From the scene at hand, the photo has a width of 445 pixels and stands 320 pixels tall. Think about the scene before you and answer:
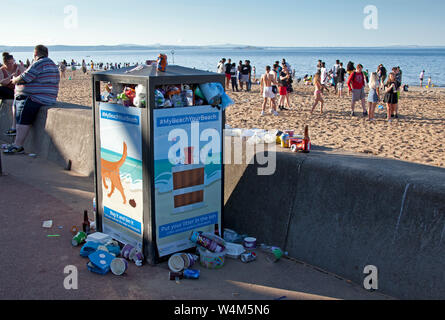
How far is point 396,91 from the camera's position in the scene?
14484 millimetres

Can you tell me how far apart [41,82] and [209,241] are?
5.36 metres

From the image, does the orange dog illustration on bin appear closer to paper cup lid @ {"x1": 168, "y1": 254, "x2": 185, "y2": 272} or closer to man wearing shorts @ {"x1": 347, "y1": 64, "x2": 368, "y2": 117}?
paper cup lid @ {"x1": 168, "y1": 254, "x2": 185, "y2": 272}

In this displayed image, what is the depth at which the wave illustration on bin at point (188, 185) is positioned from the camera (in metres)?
4.30

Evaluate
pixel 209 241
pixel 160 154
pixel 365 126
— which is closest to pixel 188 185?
pixel 160 154

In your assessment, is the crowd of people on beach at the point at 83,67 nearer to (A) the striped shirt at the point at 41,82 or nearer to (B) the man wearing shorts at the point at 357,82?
(B) the man wearing shorts at the point at 357,82

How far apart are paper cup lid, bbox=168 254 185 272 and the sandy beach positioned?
403 cm

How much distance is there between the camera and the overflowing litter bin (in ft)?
13.5


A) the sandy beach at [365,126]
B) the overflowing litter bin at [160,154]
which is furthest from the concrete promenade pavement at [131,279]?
the sandy beach at [365,126]

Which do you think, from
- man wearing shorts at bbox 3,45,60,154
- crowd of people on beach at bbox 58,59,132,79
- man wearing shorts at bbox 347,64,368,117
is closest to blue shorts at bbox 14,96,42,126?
man wearing shorts at bbox 3,45,60,154

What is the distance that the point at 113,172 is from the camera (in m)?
4.58

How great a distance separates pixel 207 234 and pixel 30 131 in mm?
5445

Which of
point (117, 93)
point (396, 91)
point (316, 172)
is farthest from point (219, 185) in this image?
point (396, 91)

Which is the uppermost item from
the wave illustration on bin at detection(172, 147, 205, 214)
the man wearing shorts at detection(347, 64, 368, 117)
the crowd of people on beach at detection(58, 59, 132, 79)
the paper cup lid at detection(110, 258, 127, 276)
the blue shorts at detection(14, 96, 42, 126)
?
the crowd of people on beach at detection(58, 59, 132, 79)
